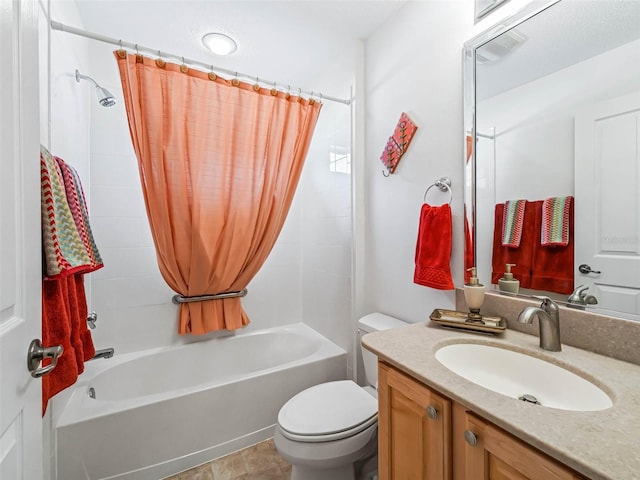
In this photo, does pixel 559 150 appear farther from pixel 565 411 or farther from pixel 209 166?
pixel 209 166

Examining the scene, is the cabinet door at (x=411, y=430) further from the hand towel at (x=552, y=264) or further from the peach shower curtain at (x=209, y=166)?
the peach shower curtain at (x=209, y=166)

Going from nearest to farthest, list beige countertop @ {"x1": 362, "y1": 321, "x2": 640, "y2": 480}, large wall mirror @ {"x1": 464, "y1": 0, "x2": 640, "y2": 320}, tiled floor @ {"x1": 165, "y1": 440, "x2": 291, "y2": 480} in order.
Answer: beige countertop @ {"x1": 362, "y1": 321, "x2": 640, "y2": 480}
large wall mirror @ {"x1": 464, "y1": 0, "x2": 640, "y2": 320}
tiled floor @ {"x1": 165, "y1": 440, "x2": 291, "y2": 480}

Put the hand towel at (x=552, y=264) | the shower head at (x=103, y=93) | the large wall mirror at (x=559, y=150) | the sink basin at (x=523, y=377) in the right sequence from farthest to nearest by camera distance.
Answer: the shower head at (x=103, y=93) < the hand towel at (x=552, y=264) < the large wall mirror at (x=559, y=150) < the sink basin at (x=523, y=377)

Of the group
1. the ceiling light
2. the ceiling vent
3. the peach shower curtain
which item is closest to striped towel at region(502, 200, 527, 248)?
the ceiling vent

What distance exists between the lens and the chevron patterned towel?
896mm

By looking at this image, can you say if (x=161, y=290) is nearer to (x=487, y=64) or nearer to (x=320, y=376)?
(x=320, y=376)

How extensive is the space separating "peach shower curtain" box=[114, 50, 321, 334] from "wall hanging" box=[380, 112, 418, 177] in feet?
1.79

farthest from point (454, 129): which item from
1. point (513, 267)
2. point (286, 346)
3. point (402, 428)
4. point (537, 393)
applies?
point (286, 346)

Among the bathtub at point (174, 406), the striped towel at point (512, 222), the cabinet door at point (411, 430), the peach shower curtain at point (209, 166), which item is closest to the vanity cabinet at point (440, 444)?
the cabinet door at point (411, 430)

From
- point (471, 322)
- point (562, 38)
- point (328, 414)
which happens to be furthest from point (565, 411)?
point (562, 38)

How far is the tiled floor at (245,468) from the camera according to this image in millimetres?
1500

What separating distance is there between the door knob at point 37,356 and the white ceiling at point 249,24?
5.63 feet

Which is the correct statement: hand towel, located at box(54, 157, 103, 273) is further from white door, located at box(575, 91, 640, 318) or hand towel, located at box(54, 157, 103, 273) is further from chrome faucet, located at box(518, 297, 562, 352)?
white door, located at box(575, 91, 640, 318)

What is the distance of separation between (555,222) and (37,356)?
1.61m
